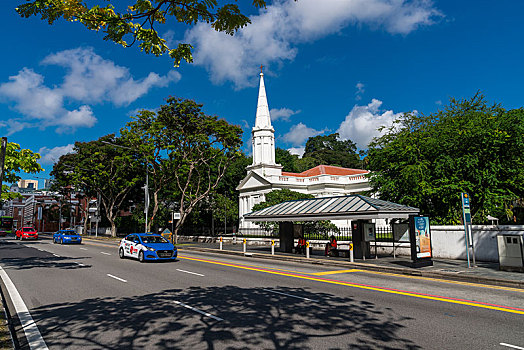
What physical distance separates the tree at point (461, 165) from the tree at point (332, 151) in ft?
270

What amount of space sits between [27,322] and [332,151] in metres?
109

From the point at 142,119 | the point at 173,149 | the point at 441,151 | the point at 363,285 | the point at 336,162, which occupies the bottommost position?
the point at 363,285

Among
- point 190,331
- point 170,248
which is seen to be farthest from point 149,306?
point 170,248

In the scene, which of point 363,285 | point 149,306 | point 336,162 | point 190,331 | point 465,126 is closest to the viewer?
point 190,331

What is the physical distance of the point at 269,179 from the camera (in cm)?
5512

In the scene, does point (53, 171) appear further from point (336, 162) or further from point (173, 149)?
point (336, 162)

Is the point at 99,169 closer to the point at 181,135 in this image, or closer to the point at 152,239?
the point at 181,135

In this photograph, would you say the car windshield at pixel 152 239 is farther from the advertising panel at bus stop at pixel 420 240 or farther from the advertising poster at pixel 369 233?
the advertising panel at bus stop at pixel 420 240

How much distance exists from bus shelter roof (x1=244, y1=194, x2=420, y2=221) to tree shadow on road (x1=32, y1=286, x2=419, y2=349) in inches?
382

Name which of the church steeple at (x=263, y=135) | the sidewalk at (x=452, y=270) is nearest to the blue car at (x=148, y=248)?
the sidewalk at (x=452, y=270)

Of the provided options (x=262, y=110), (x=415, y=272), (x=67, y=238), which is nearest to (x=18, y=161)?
(x=67, y=238)

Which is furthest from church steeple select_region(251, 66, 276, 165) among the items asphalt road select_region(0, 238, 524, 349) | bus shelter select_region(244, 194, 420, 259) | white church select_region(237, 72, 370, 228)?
asphalt road select_region(0, 238, 524, 349)

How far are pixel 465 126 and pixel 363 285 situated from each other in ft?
52.6

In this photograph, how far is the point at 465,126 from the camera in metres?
22.9
